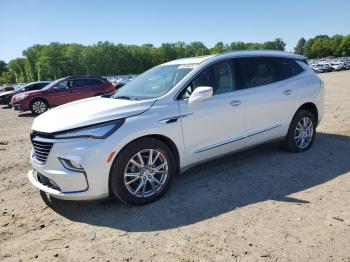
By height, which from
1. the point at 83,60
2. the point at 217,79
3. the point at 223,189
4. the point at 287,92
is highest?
the point at 83,60

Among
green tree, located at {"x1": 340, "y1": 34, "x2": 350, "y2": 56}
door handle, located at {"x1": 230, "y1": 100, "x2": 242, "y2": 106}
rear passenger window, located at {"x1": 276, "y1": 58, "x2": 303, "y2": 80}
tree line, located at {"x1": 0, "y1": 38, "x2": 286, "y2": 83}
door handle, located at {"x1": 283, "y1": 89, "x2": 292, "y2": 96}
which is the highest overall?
tree line, located at {"x1": 0, "y1": 38, "x2": 286, "y2": 83}

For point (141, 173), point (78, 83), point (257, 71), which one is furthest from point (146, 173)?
point (78, 83)

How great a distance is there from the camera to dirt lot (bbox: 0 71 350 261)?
335 cm

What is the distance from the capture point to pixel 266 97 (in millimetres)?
5559

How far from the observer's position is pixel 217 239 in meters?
3.52

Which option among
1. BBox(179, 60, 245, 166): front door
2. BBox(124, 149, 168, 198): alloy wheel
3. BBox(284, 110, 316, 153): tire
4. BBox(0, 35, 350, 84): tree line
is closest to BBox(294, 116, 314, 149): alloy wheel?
BBox(284, 110, 316, 153): tire

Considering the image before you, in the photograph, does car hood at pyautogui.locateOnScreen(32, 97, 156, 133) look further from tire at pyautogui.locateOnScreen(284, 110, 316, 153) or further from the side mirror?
tire at pyautogui.locateOnScreen(284, 110, 316, 153)

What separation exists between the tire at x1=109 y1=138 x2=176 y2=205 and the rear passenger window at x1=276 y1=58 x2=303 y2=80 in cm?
271

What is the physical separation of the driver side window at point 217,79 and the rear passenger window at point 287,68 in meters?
1.17

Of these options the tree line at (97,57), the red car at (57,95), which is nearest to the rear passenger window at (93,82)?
the red car at (57,95)

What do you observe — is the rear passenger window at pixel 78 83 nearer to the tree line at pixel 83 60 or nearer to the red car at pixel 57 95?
the red car at pixel 57 95

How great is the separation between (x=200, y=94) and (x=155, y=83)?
35.5 inches

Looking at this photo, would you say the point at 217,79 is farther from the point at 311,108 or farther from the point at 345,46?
the point at 345,46

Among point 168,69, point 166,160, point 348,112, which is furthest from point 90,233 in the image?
point 348,112
